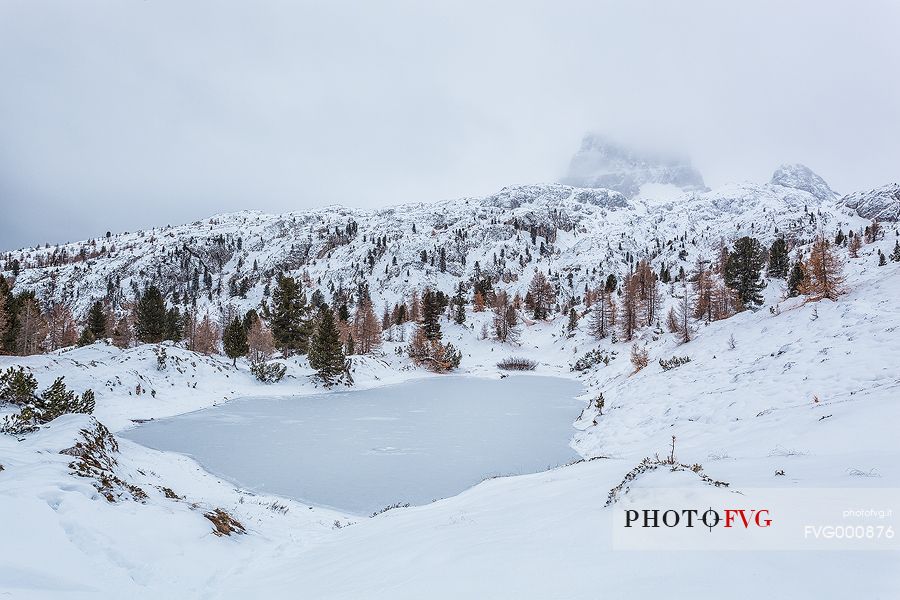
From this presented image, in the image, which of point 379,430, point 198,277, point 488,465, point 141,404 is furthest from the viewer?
point 198,277

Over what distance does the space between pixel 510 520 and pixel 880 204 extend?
20440 cm

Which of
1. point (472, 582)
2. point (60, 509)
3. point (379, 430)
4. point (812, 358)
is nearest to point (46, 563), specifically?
point (60, 509)

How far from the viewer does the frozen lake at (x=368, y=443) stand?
1409 centimetres

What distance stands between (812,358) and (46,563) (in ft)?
74.2

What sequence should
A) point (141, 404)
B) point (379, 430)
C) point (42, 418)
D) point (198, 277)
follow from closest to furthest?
1. point (42, 418)
2. point (379, 430)
3. point (141, 404)
4. point (198, 277)

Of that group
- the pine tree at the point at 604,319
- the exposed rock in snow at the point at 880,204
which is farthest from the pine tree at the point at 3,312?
the exposed rock in snow at the point at 880,204

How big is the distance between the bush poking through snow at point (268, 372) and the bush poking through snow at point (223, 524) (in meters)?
33.6

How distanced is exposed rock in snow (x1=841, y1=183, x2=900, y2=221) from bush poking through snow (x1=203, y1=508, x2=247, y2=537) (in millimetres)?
188421

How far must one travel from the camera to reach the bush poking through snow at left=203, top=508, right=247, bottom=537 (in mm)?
7801

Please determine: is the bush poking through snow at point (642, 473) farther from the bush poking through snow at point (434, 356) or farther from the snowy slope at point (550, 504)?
the bush poking through snow at point (434, 356)

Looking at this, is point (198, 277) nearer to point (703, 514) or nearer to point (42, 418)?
point (42, 418)

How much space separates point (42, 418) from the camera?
1523 cm

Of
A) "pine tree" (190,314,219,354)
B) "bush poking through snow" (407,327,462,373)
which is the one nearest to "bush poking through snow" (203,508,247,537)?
"bush poking through snow" (407,327,462,373)

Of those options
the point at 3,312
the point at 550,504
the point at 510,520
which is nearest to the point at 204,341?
the point at 3,312
